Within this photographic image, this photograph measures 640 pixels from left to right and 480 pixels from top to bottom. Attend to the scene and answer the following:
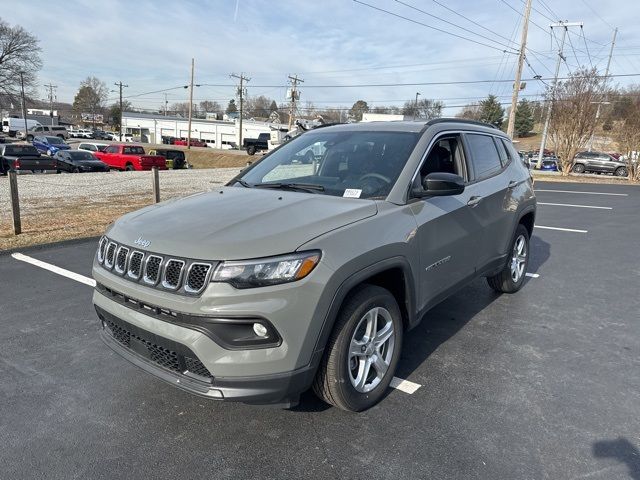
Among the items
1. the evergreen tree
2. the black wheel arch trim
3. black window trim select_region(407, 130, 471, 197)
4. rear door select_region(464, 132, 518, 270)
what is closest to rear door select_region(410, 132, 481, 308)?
black window trim select_region(407, 130, 471, 197)

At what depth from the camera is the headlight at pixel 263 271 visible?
2230mm

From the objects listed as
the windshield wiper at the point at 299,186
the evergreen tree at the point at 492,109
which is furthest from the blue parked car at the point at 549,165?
the windshield wiper at the point at 299,186

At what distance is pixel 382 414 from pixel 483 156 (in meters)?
2.72

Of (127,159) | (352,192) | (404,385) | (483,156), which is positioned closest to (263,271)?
(352,192)

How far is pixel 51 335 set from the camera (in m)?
3.88

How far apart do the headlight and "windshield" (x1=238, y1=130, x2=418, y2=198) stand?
974 mm

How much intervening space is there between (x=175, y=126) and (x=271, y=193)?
93416 millimetres

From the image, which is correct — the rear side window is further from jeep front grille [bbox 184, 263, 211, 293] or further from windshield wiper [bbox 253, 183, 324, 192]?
jeep front grille [bbox 184, 263, 211, 293]

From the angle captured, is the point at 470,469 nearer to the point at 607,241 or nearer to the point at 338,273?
the point at 338,273

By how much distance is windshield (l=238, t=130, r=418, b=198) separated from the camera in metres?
3.23

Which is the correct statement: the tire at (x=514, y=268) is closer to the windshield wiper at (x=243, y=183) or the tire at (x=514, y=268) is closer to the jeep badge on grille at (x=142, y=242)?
the windshield wiper at (x=243, y=183)

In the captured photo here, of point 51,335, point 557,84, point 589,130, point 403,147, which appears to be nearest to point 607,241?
point 403,147

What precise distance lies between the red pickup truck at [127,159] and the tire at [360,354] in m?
28.4

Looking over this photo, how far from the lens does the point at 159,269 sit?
2.41 meters
